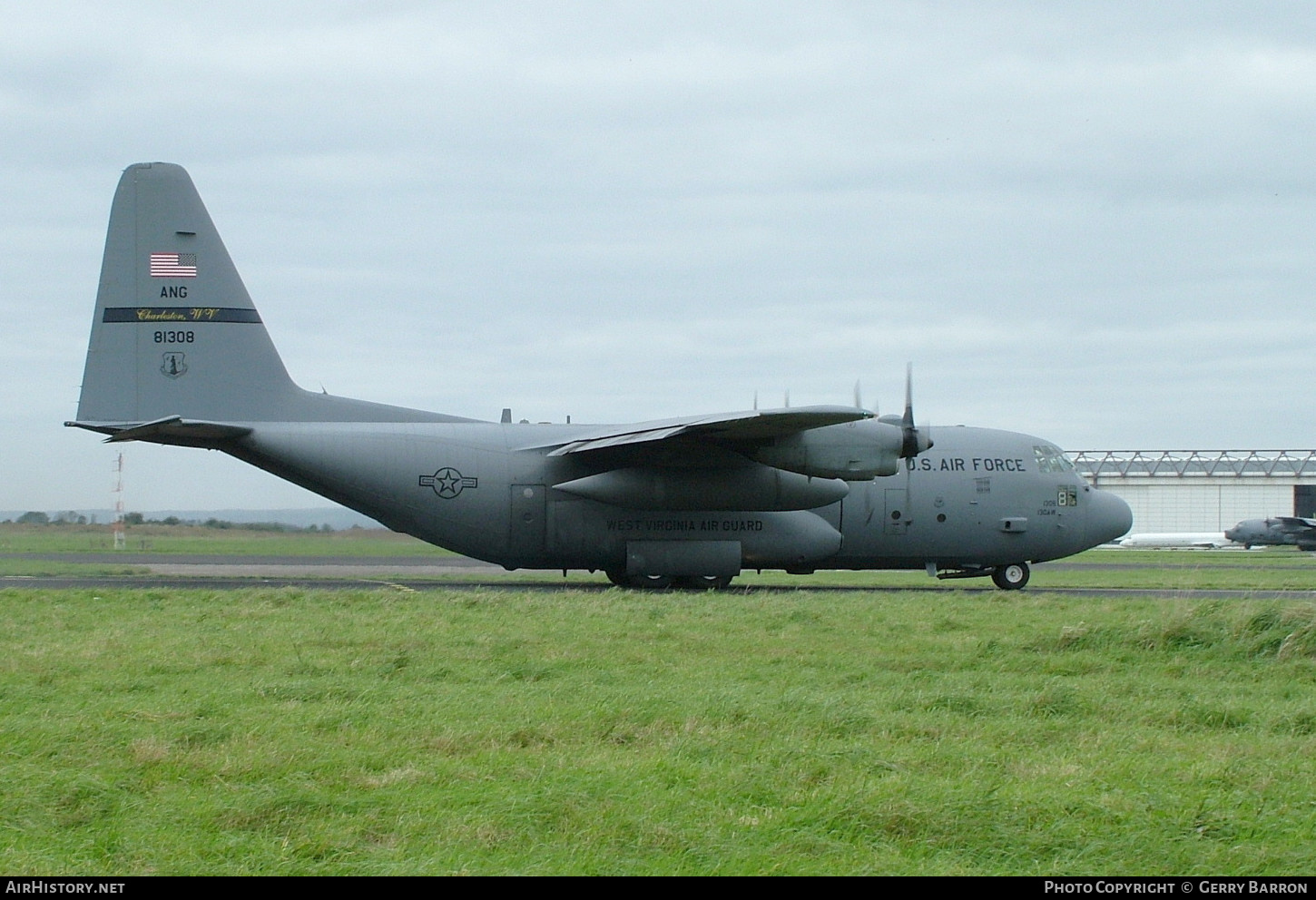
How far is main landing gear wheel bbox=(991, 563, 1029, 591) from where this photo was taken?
27.0 m

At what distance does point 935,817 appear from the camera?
6680 millimetres

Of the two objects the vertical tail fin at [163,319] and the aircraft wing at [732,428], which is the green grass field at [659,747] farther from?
the vertical tail fin at [163,319]

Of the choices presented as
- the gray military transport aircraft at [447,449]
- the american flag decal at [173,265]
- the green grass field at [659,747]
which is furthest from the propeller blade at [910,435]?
the american flag decal at [173,265]

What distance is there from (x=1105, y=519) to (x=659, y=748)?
2098 cm

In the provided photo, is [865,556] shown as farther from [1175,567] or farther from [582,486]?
[1175,567]

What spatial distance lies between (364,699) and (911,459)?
17168mm

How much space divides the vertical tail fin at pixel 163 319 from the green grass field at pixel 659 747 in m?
8.44

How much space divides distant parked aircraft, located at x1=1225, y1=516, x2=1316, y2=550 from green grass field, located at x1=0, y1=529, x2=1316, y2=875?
196 feet

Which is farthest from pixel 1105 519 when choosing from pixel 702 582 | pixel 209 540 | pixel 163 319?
pixel 209 540

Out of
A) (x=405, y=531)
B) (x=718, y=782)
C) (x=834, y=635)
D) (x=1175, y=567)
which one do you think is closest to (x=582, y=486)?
(x=405, y=531)

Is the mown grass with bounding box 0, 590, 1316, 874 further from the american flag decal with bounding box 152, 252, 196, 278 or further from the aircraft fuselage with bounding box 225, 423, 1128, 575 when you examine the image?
the american flag decal with bounding box 152, 252, 196, 278

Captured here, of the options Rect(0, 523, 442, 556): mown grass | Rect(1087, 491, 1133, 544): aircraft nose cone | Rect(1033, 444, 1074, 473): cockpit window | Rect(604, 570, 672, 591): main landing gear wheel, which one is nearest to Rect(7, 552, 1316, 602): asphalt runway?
Rect(0, 523, 442, 556): mown grass

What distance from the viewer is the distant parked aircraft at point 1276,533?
67750mm

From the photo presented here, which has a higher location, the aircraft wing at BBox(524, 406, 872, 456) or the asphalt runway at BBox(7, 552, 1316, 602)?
the aircraft wing at BBox(524, 406, 872, 456)
